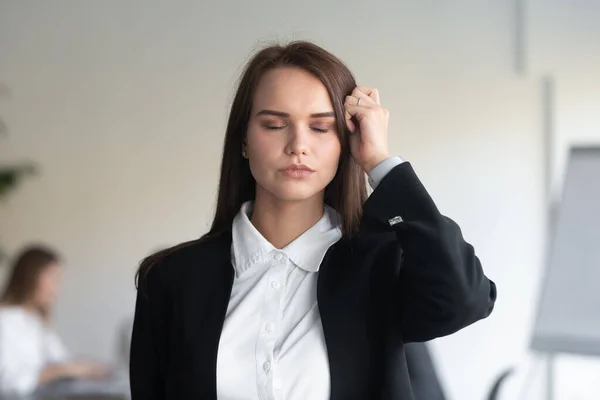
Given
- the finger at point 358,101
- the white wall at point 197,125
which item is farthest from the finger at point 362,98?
the white wall at point 197,125

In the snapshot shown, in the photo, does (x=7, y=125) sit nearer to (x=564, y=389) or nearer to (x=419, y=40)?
(x=419, y=40)

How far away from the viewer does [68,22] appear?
4430mm

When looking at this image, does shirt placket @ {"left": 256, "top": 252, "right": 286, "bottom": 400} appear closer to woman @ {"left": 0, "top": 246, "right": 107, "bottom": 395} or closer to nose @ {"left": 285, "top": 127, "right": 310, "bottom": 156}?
nose @ {"left": 285, "top": 127, "right": 310, "bottom": 156}

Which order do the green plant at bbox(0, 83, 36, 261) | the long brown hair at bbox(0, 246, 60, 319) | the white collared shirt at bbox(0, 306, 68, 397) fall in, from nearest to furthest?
the white collared shirt at bbox(0, 306, 68, 397) → the long brown hair at bbox(0, 246, 60, 319) → the green plant at bbox(0, 83, 36, 261)

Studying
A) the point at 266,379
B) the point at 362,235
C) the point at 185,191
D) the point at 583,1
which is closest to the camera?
the point at 266,379

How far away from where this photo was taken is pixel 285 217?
115 cm

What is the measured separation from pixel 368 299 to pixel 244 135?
316 millimetres

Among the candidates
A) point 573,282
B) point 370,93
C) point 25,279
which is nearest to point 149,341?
point 370,93

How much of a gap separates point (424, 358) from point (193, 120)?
3317 millimetres

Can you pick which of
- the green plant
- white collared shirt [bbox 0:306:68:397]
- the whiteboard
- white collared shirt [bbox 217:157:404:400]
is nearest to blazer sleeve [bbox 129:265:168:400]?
white collared shirt [bbox 217:157:404:400]

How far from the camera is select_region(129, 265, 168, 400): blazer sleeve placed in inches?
44.9

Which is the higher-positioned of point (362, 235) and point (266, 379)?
point (362, 235)

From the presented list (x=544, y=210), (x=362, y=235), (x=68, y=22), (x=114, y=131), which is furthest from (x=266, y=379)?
(x=68, y=22)

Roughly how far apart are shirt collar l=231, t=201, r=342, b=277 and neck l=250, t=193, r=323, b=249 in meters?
0.01
